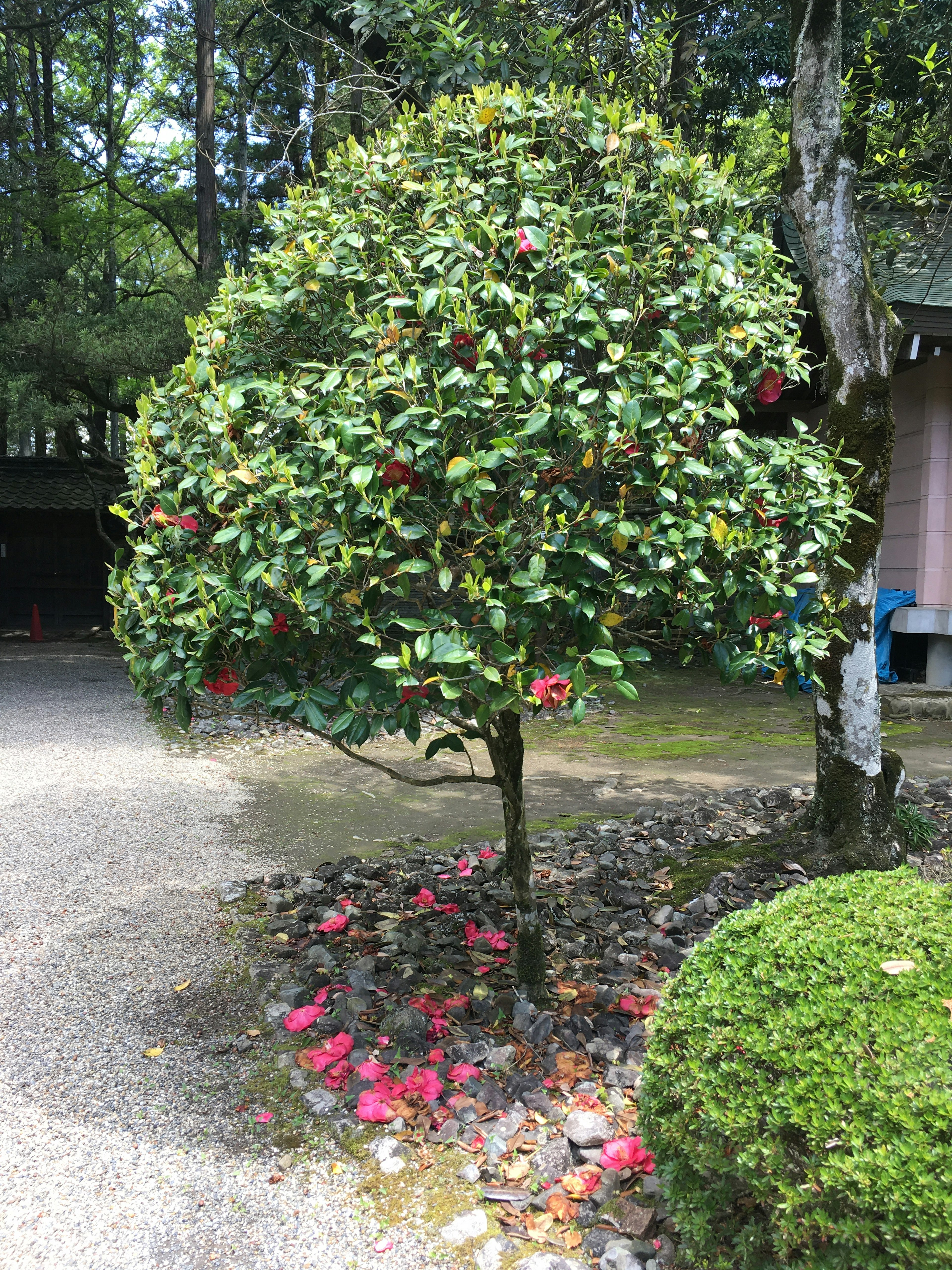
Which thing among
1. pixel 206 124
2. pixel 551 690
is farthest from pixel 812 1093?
pixel 206 124

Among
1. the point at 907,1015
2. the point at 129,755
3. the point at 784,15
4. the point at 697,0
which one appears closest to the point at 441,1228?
the point at 907,1015

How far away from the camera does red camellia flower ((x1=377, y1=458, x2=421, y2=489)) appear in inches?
99.7

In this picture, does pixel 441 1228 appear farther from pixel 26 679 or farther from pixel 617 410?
pixel 26 679

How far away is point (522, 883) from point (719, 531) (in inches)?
64.0

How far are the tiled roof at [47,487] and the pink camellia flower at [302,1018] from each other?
16076mm

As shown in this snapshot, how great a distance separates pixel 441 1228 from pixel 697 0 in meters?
11.9

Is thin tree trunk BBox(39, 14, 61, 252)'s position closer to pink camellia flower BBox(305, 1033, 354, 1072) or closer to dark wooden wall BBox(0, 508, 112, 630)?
dark wooden wall BBox(0, 508, 112, 630)

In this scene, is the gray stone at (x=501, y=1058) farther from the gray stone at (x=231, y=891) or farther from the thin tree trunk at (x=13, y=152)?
the thin tree trunk at (x=13, y=152)

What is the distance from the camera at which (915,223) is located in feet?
27.5

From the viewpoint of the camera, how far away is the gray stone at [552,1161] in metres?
2.52

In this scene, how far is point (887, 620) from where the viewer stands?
11.0 metres

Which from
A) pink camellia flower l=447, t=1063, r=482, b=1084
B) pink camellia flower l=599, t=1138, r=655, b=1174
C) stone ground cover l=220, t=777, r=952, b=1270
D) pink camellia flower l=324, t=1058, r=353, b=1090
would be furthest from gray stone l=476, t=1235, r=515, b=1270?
pink camellia flower l=324, t=1058, r=353, b=1090

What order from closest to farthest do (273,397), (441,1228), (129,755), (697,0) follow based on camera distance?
(441,1228) < (273,397) < (129,755) < (697,0)

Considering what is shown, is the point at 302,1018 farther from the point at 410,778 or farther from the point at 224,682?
the point at 224,682
